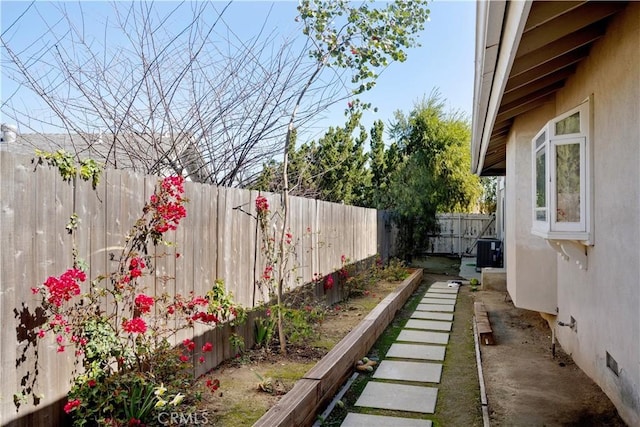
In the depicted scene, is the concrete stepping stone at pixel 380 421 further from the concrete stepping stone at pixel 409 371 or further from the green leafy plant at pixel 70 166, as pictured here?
the green leafy plant at pixel 70 166

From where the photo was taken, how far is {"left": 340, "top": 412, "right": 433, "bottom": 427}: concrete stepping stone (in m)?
3.65

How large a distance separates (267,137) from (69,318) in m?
3.60

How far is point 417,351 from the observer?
18.7ft

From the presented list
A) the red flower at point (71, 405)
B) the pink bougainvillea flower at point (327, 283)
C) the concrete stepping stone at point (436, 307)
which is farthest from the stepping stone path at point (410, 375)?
the red flower at point (71, 405)

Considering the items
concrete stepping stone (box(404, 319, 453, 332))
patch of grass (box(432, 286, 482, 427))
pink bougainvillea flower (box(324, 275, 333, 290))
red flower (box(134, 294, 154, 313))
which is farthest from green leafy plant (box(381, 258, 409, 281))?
red flower (box(134, 294, 154, 313))

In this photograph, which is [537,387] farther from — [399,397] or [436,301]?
[436,301]

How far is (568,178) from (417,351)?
267 centimetres

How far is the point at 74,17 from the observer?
467 centimetres

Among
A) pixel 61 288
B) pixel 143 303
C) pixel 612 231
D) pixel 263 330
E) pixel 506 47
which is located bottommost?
pixel 263 330

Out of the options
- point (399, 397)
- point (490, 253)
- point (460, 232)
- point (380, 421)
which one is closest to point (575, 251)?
point (399, 397)

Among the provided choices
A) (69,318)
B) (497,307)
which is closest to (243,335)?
(69,318)

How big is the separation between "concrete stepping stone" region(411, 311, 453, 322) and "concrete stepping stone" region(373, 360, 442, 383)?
2478 millimetres

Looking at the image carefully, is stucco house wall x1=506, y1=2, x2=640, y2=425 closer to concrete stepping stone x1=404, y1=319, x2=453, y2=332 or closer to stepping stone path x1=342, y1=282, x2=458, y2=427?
stepping stone path x1=342, y1=282, x2=458, y2=427

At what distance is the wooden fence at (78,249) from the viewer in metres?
2.38
